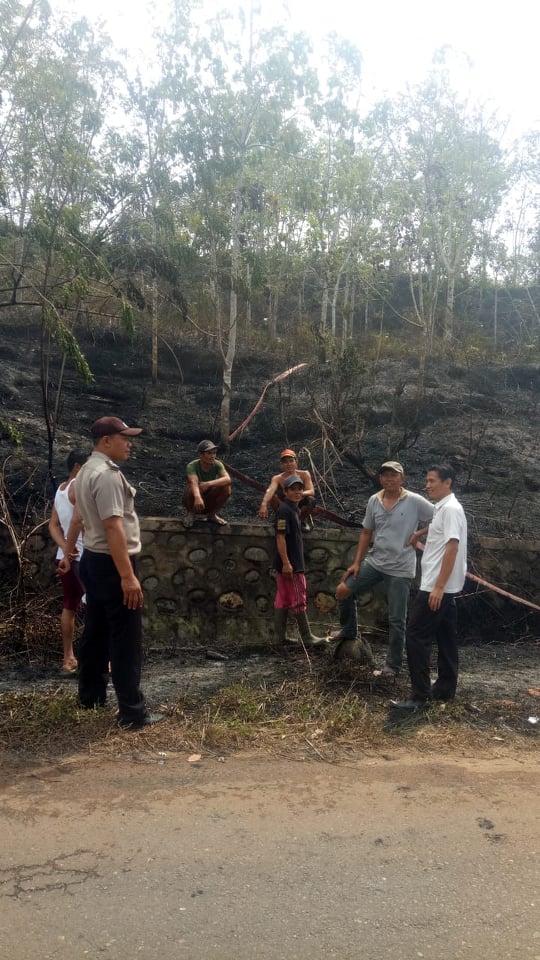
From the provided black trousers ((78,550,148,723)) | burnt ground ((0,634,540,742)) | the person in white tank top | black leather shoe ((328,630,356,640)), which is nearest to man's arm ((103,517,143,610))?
black trousers ((78,550,148,723))

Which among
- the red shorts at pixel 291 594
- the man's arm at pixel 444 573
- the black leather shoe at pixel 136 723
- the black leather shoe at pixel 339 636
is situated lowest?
the black leather shoe at pixel 136 723

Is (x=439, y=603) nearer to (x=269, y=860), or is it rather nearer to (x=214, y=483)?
(x=269, y=860)

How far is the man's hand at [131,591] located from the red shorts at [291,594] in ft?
7.31

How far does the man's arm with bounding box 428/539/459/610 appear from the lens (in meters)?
4.84

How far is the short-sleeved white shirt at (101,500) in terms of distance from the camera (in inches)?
164

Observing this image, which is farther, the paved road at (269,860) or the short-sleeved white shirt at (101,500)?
the short-sleeved white shirt at (101,500)

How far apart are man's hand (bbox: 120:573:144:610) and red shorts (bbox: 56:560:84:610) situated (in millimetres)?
1506

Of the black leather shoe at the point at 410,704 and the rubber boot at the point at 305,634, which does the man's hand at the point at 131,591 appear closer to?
the black leather shoe at the point at 410,704

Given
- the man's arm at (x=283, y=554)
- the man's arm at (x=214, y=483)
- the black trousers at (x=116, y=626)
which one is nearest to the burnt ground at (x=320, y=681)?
the black trousers at (x=116, y=626)

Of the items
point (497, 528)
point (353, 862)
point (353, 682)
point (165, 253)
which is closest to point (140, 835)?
point (353, 862)

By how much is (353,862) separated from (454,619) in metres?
2.46

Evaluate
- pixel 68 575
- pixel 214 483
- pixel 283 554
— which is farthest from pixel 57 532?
pixel 214 483

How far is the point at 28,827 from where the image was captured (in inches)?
123

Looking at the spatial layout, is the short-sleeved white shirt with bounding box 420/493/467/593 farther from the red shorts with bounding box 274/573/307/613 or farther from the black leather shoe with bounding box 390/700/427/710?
the red shorts with bounding box 274/573/307/613
